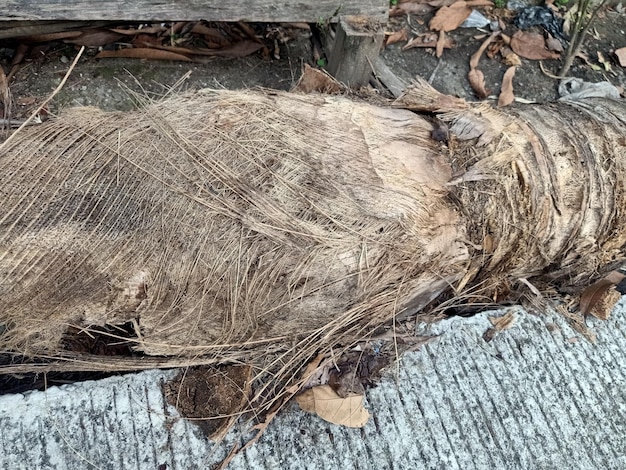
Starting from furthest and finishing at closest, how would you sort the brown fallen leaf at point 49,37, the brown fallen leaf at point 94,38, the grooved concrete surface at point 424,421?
1. the brown fallen leaf at point 94,38
2. the brown fallen leaf at point 49,37
3. the grooved concrete surface at point 424,421

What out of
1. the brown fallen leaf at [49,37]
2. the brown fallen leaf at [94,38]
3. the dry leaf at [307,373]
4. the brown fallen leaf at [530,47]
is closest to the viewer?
the dry leaf at [307,373]

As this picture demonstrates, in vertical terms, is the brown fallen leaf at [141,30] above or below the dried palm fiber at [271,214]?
below

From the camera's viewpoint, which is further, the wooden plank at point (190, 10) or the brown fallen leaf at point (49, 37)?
the brown fallen leaf at point (49, 37)

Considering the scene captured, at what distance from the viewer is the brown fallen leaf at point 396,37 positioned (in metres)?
4.00

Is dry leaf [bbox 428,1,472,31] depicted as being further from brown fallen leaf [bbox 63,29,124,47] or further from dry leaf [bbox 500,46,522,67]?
brown fallen leaf [bbox 63,29,124,47]

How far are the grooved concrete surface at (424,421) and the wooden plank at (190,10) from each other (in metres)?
1.94

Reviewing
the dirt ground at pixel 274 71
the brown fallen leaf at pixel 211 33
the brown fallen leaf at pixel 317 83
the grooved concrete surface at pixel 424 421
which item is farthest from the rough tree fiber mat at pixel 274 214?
the brown fallen leaf at pixel 211 33

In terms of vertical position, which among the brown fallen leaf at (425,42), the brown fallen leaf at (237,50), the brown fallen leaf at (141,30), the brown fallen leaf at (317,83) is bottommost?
the brown fallen leaf at (237,50)

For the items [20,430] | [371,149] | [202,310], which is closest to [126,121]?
[202,310]

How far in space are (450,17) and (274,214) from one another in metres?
3.17

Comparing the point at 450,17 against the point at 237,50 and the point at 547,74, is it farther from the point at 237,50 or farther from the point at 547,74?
the point at 237,50

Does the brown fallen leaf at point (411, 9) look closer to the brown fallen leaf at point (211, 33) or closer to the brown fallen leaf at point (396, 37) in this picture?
the brown fallen leaf at point (396, 37)

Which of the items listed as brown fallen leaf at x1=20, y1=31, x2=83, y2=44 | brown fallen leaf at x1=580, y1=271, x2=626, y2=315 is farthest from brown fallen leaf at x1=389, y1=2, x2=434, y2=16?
brown fallen leaf at x1=580, y1=271, x2=626, y2=315

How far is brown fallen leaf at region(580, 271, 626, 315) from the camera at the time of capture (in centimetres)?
208
